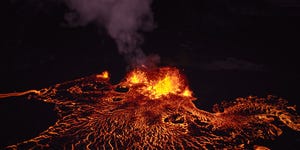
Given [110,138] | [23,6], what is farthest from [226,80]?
[23,6]

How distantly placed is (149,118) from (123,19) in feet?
15.3

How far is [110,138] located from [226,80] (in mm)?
4365

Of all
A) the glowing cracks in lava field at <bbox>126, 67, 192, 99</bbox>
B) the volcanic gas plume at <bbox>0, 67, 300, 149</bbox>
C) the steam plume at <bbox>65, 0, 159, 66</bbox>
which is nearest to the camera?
the volcanic gas plume at <bbox>0, 67, 300, 149</bbox>

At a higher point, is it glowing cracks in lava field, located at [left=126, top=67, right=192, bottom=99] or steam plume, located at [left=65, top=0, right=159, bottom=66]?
steam plume, located at [left=65, top=0, right=159, bottom=66]

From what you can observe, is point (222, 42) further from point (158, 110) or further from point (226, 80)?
point (158, 110)

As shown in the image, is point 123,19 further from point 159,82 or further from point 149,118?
point 149,118

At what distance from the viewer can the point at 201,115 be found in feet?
20.7

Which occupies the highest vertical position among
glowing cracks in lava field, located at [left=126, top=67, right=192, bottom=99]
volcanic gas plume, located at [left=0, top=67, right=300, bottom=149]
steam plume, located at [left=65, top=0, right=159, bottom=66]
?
steam plume, located at [left=65, top=0, right=159, bottom=66]

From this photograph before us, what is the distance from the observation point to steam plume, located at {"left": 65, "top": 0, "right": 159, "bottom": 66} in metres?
9.18

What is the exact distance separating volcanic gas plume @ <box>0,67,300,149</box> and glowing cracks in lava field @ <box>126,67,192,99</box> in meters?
0.03

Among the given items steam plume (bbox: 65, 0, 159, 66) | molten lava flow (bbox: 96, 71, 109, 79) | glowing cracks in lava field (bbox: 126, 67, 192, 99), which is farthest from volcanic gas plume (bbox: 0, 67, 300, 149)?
steam plume (bbox: 65, 0, 159, 66)

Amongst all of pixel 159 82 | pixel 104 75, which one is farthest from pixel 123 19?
pixel 159 82

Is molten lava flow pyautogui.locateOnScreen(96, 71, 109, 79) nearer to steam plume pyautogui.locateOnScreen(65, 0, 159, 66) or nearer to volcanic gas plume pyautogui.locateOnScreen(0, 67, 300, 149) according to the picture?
volcanic gas plume pyautogui.locateOnScreen(0, 67, 300, 149)

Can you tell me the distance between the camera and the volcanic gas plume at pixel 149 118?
5.29 m
